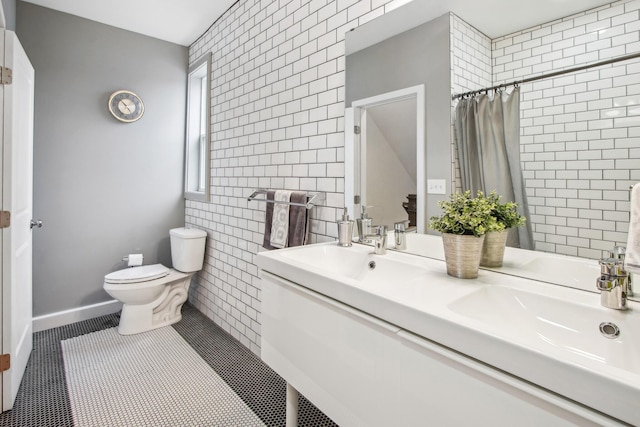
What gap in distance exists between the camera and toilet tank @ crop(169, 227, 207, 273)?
2.95m

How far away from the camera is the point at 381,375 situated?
91 centimetres

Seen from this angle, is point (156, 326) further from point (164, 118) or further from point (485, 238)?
point (485, 238)

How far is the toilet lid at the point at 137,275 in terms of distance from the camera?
2556 mm

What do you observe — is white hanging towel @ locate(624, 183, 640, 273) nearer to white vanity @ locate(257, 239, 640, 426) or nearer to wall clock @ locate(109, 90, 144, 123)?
white vanity @ locate(257, 239, 640, 426)

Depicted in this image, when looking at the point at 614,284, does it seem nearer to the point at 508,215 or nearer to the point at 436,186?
the point at 508,215

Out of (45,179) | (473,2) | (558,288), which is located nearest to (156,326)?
(45,179)

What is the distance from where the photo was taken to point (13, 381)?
5.98 ft

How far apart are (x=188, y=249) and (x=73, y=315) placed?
3.80 feet

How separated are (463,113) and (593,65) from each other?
0.40 meters

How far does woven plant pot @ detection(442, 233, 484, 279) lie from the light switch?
0.28 m

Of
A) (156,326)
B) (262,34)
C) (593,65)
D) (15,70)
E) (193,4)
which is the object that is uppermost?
(193,4)

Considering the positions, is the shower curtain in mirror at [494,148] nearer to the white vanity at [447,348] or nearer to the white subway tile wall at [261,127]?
the white vanity at [447,348]

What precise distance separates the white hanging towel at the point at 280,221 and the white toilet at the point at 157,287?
1.21 meters

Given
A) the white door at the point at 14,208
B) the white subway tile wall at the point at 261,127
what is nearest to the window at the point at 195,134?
the white subway tile wall at the point at 261,127
